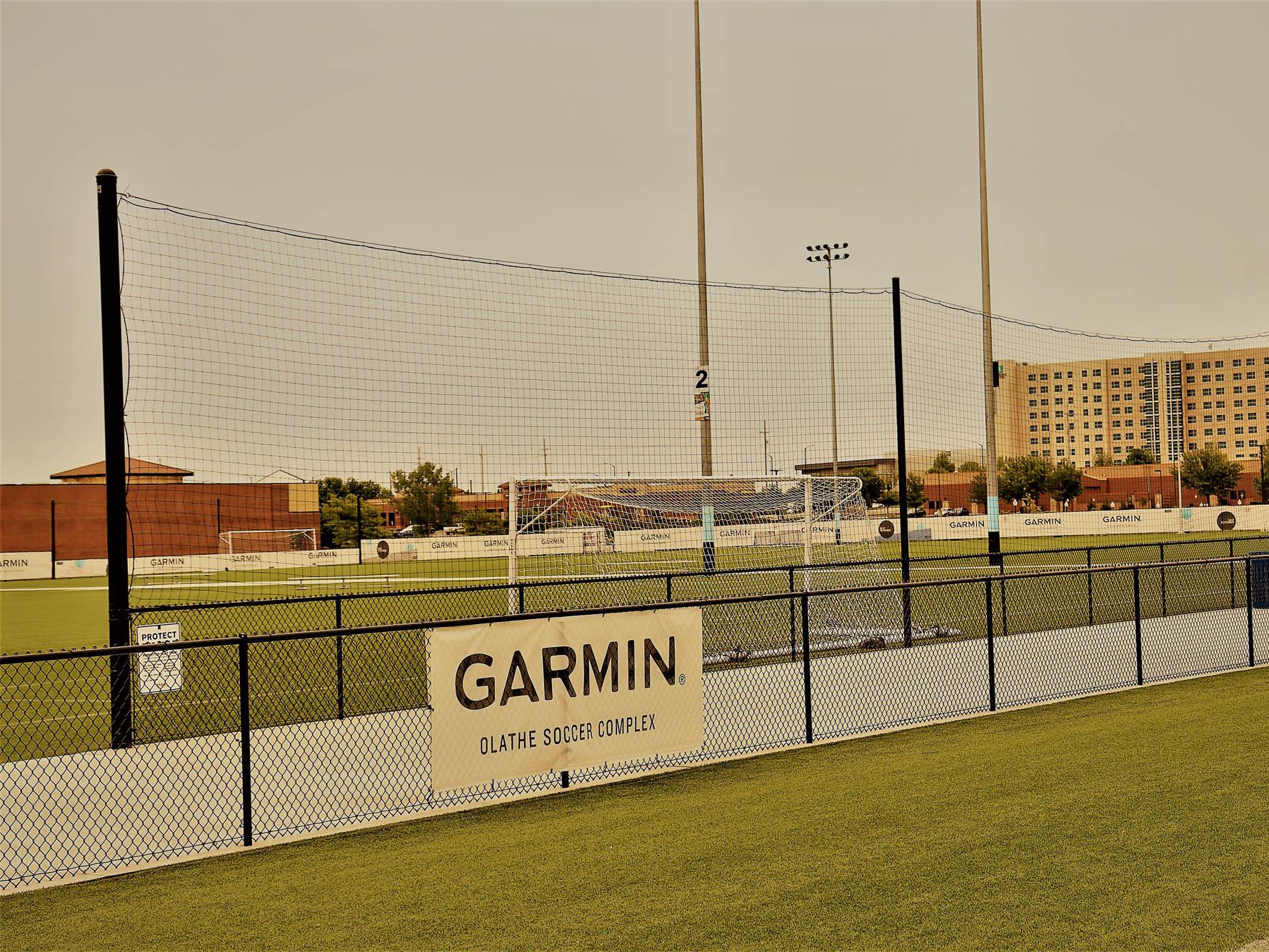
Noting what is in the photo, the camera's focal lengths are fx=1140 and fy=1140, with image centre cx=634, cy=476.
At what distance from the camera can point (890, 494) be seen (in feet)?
364

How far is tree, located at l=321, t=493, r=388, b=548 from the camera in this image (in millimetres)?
73000

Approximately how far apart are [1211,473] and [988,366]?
94.0 meters

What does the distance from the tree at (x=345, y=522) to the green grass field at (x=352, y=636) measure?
4189 centimetres

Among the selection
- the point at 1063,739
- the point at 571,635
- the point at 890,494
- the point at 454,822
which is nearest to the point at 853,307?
the point at 1063,739

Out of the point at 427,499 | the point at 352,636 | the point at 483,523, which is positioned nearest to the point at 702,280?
the point at 352,636

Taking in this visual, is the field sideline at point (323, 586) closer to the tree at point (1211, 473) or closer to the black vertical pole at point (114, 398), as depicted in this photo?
the black vertical pole at point (114, 398)

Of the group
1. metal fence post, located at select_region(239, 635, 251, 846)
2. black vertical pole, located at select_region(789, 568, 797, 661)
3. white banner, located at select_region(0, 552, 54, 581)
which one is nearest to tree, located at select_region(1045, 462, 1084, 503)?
white banner, located at select_region(0, 552, 54, 581)

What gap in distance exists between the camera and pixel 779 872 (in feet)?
17.4

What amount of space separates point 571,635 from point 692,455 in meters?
10.8

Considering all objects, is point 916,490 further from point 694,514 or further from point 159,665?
point 159,665

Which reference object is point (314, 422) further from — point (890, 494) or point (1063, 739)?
point (890, 494)

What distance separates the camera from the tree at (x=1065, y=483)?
102000mm

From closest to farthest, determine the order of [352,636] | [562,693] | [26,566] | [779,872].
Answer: [779,872] < [562,693] < [352,636] < [26,566]

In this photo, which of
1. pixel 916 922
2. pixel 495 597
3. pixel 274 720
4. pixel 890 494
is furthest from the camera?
pixel 890 494
